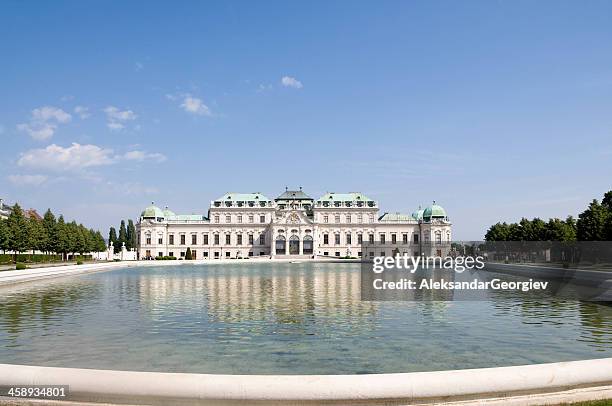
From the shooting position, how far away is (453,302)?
28203mm

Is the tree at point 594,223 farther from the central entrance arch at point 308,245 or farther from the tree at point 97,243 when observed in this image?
the tree at point 97,243

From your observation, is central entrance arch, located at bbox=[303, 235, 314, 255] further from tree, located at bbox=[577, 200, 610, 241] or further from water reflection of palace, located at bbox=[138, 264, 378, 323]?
water reflection of palace, located at bbox=[138, 264, 378, 323]

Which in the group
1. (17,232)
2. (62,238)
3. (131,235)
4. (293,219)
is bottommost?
(62,238)

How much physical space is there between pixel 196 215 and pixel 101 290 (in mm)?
114037

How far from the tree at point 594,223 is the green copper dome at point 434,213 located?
245 ft

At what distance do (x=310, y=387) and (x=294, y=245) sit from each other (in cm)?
13103

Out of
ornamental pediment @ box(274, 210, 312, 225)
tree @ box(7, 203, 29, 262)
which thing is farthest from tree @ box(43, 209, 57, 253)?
ornamental pediment @ box(274, 210, 312, 225)

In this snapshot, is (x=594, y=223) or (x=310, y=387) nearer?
(x=310, y=387)

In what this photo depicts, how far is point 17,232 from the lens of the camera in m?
76.6

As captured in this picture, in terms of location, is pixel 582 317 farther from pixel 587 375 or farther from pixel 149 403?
pixel 149 403

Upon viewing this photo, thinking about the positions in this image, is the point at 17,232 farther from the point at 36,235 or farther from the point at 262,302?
the point at 262,302

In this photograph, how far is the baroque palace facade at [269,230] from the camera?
14225 centimetres

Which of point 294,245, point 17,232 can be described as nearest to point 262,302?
point 17,232

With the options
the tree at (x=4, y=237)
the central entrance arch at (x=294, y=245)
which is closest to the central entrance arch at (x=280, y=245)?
the central entrance arch at (x=294, y=245)
